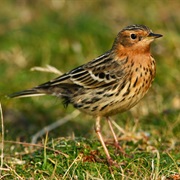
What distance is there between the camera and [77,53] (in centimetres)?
1135

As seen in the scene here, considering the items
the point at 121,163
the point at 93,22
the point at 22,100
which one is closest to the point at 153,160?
Answer: the point at 121,163

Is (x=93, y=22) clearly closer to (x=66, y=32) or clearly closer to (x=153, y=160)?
(x=66, y=32)

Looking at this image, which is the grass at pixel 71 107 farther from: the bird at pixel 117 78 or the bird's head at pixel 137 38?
the bird's head at pixel 137 38

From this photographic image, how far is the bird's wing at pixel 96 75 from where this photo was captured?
7.28 m

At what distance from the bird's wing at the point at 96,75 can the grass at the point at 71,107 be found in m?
0.67

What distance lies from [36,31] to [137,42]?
511cm

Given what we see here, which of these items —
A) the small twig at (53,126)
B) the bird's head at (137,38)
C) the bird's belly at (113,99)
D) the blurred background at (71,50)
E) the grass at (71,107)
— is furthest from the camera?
the blurred background at (71,50)

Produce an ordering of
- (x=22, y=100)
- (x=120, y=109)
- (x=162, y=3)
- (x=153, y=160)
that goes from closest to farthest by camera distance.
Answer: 1. (x=153, y=160)
2. (x=120, y=109)
3. (x=22, y=100)
4. (x=162, y=3)

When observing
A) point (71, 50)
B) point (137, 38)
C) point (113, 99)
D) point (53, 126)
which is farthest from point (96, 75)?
point (71, 50)

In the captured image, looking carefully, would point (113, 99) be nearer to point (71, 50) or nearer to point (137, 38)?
point (137, 38)

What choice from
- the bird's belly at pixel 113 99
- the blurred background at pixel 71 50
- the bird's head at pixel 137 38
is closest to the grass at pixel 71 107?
the blurred background at pixel 71 50

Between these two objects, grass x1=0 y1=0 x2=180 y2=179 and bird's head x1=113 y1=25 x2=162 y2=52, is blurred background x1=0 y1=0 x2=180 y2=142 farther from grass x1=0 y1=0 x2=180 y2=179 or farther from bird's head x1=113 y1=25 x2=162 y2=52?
bird's head x1=113 y1=25 x2=162 y2=52

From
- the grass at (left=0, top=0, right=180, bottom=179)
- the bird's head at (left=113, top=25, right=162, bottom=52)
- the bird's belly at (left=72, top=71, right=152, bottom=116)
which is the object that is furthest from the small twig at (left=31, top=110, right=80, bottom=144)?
the bird's head at (left=113, top=25, right=162, bottom=52)

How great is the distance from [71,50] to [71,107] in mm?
1861
